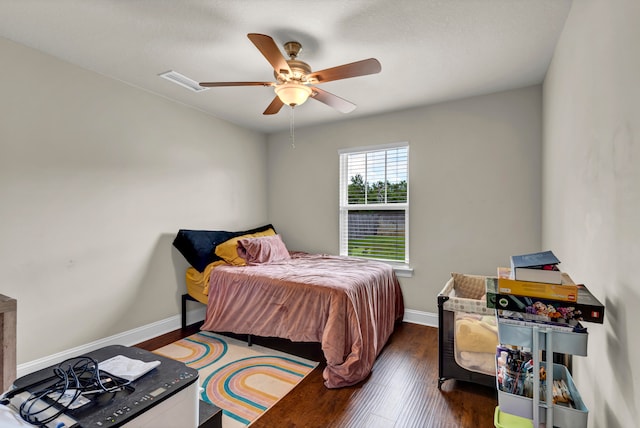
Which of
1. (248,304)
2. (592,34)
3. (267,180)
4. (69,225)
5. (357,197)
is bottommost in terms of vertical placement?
(248,304)

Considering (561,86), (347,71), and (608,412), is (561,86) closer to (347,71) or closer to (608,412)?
(347,71)

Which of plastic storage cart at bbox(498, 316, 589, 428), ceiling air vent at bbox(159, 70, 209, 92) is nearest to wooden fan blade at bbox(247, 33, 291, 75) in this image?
ceiling air vent at bbox(159, 70, 209, 92)

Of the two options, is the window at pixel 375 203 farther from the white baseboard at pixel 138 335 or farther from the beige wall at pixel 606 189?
the beige wall at pixel 606 189

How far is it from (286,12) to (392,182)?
236cm

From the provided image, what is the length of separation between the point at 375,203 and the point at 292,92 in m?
2.09

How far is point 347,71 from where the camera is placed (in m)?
1.98

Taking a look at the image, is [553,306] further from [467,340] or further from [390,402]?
[390,402]

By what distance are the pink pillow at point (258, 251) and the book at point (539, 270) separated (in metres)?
2.60

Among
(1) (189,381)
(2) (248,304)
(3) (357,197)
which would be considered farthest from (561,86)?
(2) (248,304)

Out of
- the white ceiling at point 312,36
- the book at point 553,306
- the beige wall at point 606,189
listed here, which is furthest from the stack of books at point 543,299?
the white ceiling at point 312,36

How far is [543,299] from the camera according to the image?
1182 millimetres

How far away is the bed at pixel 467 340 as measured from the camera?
2082mm

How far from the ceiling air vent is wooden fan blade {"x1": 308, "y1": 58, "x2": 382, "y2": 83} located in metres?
1.39

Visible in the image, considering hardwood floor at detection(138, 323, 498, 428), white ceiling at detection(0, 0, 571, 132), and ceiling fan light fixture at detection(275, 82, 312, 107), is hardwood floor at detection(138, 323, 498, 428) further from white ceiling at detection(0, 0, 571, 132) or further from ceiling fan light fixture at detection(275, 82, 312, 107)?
white ceiling at detection(0, 0, 571, 132)
